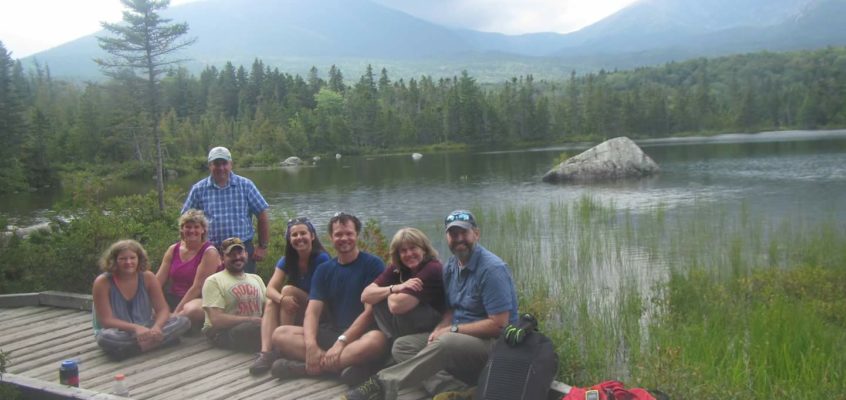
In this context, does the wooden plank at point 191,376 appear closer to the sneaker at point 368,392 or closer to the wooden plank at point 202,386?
the wooden plank at point 202,386

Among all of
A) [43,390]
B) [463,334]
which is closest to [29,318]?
[43,390]

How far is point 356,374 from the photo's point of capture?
4.84 metres

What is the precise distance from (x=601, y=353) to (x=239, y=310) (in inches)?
128

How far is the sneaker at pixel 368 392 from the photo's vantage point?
4.43 m

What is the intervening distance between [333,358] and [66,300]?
3929 mm

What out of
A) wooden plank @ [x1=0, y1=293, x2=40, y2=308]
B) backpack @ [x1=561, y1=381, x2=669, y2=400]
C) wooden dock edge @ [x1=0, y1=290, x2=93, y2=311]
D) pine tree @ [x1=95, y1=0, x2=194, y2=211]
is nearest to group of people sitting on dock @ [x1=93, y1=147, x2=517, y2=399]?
backpack @ [x1=561, y1=381, x2=669, y2=400]

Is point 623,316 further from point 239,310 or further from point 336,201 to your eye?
point 336,201

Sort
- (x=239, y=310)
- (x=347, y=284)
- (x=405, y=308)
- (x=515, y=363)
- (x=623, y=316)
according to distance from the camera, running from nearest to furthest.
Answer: (x=515, y=363), (x=405, y=308), (x=347, y=284), (x=239, y=310), (x=623, y=316)

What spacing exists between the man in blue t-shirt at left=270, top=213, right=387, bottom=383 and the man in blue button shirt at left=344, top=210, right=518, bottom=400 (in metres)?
0.33

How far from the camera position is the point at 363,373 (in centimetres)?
487

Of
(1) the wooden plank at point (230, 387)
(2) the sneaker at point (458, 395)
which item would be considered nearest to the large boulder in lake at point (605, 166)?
(1) the wooden plank at point (230, 387)

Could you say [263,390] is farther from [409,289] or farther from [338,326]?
[409,289]

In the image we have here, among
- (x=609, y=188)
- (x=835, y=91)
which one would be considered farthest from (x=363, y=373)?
(x=835, y=91)

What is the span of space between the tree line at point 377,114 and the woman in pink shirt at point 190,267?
2047 inches
